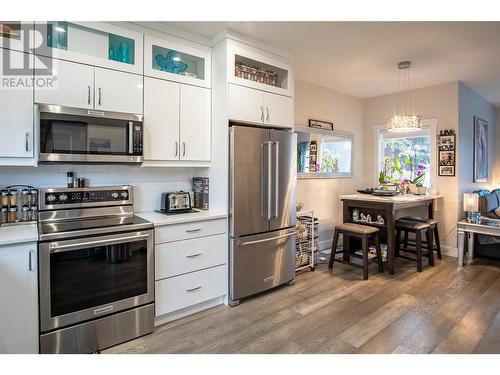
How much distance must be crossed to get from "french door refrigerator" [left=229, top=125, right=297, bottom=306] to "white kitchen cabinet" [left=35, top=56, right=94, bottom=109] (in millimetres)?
1173

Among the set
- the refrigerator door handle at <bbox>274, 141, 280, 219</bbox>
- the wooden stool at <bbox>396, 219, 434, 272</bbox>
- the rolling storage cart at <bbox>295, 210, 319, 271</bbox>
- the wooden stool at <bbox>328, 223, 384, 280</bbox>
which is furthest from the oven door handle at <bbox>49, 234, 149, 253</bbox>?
the wooden stool at <bbox>396, 219, 434, 272</bbox>

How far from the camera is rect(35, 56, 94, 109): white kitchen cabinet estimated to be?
2051mm

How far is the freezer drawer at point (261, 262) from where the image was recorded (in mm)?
2701

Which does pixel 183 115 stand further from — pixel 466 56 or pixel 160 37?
pixel 466 56

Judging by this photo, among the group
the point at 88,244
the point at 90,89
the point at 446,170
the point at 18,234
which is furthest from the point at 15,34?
the point at 446,170

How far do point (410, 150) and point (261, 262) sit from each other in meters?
3.40

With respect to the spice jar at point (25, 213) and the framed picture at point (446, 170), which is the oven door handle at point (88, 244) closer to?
the spice jar at point (25, 213)

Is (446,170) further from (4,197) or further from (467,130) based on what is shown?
(4,197)

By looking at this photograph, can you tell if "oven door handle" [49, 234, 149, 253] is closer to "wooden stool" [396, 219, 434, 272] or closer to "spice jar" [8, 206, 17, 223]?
"spice jar" [8, 206, 17, 223]

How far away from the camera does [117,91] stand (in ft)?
7.66

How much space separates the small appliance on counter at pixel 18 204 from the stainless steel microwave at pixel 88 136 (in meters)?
0.40
